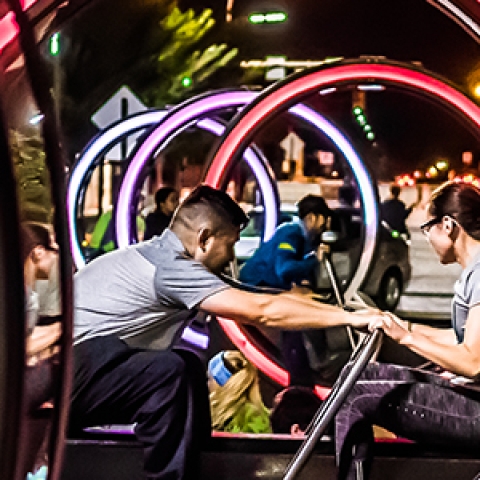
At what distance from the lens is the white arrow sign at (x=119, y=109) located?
9656mm

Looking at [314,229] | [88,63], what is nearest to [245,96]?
[314,229]

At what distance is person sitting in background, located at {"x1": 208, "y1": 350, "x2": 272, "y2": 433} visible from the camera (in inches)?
200

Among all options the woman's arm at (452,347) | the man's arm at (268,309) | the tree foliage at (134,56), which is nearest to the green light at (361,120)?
the tree foliage at (134,56)

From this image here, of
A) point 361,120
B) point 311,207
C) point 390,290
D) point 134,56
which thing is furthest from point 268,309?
point 361,120

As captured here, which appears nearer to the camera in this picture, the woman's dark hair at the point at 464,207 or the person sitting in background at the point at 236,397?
the woman's dark hair at the point at 464,207

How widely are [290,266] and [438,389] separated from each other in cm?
254

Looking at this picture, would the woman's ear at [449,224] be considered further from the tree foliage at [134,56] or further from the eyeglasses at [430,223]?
the tree foliage at [134,56]

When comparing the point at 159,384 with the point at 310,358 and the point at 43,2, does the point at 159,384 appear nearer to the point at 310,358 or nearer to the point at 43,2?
the point at 43,2

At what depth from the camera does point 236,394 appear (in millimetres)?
5246

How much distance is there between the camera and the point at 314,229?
21.6ft

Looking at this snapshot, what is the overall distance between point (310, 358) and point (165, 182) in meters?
9.17

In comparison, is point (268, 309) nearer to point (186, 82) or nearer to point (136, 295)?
point (136, 295)

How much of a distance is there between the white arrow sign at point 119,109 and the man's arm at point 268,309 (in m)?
6.00

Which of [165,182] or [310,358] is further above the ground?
[165,182]
